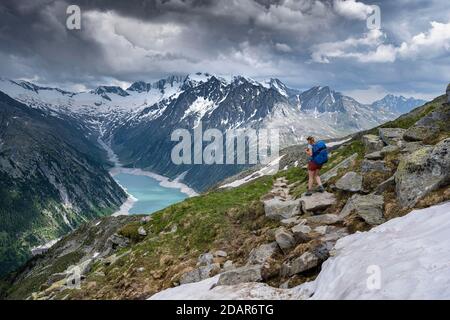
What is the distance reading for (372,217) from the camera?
60.1 feet

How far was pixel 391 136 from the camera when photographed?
29312mm

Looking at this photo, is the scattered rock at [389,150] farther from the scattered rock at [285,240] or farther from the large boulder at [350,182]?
the scattered rock at [285,240]

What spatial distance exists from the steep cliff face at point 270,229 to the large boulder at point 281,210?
6 cm

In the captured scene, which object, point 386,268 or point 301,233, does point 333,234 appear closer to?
point 301,233

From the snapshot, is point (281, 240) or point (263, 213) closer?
point (281, 240)

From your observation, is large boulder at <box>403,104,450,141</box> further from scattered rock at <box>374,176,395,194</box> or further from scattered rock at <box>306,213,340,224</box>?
scattered rock at <box>306,213,340,224</box>

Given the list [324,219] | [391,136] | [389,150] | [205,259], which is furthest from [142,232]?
[391,136]

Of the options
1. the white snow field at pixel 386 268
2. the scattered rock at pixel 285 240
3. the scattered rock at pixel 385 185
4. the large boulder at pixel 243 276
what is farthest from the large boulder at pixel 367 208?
the large boulder at pixel 243 276

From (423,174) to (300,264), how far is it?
8079 millimetres

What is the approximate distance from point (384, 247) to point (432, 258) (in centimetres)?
227

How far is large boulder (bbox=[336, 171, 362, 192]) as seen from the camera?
2289 centimetres
